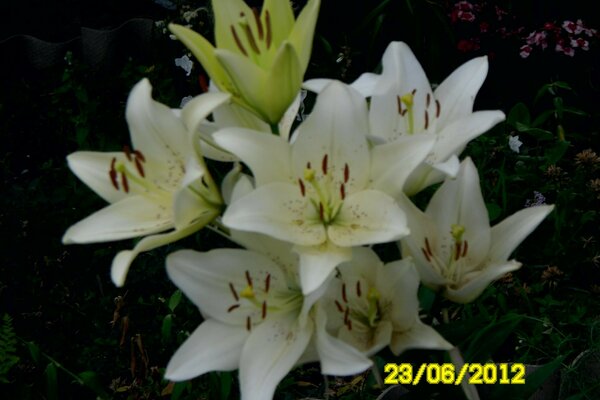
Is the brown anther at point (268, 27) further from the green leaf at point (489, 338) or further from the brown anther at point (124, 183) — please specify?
the green leaf at point (489, 338)

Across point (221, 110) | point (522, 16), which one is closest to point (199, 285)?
point (221, 110)

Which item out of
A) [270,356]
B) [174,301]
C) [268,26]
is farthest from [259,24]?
[174,301]

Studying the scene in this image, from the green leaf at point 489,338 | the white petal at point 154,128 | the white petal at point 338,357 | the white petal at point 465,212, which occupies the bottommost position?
the green leaf at point 489,338

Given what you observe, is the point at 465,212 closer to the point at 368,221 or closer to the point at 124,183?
the point at 368,221

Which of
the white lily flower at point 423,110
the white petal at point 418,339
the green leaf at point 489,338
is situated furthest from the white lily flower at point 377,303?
the green leaf at point 489,338

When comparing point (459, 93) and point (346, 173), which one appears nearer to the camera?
point (346, 173)

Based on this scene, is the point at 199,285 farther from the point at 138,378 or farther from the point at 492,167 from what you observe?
the point at 492,167
